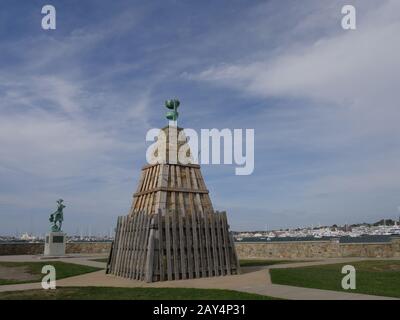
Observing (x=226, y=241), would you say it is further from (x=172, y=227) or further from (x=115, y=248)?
(x=115, y=248)

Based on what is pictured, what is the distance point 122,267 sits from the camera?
13.8 meters

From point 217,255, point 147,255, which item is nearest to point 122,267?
point 147,255

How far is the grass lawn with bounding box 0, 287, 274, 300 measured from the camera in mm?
8690

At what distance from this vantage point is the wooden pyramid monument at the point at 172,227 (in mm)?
12336

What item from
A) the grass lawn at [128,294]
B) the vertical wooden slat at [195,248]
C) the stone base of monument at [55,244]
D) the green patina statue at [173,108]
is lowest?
the stone base of monument at [55,244]

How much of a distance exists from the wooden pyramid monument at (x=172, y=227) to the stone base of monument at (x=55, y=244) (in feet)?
53.6

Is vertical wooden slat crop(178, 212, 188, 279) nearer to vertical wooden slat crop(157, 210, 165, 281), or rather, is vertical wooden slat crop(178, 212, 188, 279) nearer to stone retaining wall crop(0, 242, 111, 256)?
vertical wooden slat crop(157, 210, 165, 281)

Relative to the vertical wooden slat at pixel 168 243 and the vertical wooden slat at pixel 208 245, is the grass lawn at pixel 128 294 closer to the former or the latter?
the vertical wooden slat at pixel 168 243

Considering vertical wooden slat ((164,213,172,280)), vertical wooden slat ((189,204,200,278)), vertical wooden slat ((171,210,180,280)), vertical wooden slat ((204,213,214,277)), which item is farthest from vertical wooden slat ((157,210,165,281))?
vertical wooden slat ((204,213,214,277))

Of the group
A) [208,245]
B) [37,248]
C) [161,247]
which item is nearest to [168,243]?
[161,247]

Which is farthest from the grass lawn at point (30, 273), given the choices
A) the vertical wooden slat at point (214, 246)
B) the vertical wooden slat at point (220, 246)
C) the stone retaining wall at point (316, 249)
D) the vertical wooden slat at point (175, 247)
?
the stone retaining wall at point (316, 249)

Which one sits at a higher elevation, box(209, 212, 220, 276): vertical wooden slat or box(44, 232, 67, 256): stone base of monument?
box(209, 212, 220, 276): vertical wooden slat

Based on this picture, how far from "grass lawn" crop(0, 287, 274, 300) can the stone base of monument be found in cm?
2039
